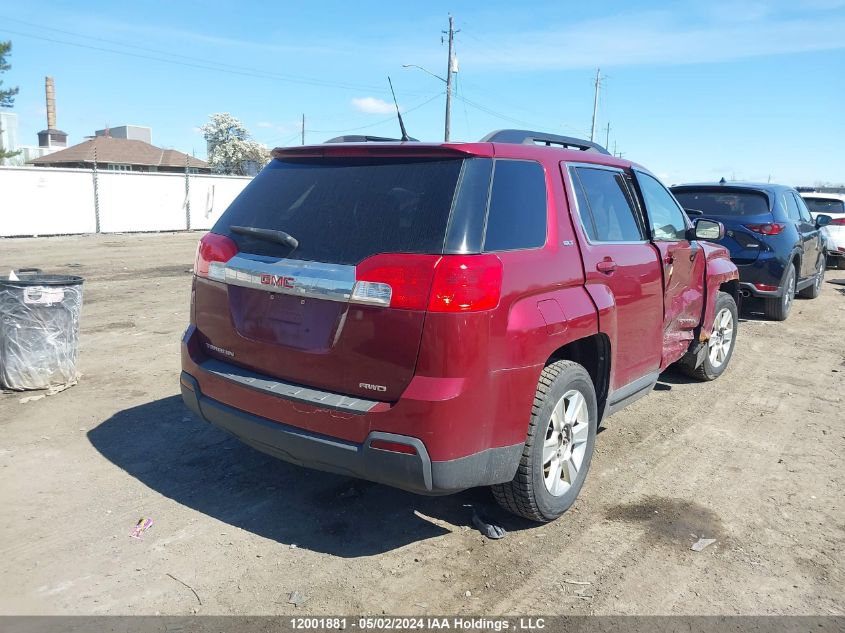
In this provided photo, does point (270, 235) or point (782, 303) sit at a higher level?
point (270, 235)

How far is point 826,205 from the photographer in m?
16.6

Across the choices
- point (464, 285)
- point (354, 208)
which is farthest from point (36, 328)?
point (464, 285)

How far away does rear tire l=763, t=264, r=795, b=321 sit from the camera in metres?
9.39

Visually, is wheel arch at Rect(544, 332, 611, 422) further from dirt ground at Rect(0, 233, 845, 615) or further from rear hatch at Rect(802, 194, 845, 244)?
rear hatch at Rect(802, 194, 845, 244)

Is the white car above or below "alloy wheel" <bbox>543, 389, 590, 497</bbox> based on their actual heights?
above

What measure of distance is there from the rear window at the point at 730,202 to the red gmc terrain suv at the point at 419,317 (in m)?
5.79

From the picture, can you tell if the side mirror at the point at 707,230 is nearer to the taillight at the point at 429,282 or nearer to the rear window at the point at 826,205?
the taillight at the point at 429,282

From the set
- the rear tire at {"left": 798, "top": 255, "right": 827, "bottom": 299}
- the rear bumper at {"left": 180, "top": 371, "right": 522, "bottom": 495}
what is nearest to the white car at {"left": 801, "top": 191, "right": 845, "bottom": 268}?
the rear tire at {"left": 798, "top": 255, "right": 827, "bottom": 299}

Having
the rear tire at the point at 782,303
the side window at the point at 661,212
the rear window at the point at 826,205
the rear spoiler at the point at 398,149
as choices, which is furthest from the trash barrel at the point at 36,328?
the rear window at the point at 826,205

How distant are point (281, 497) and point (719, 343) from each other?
15.8 feet

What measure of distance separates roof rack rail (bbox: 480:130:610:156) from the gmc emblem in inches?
53.3

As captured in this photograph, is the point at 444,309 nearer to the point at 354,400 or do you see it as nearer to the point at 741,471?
the point at 354,400

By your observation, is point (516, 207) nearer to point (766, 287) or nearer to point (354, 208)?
point (354, 208)

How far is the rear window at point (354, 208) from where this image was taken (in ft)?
9.73
